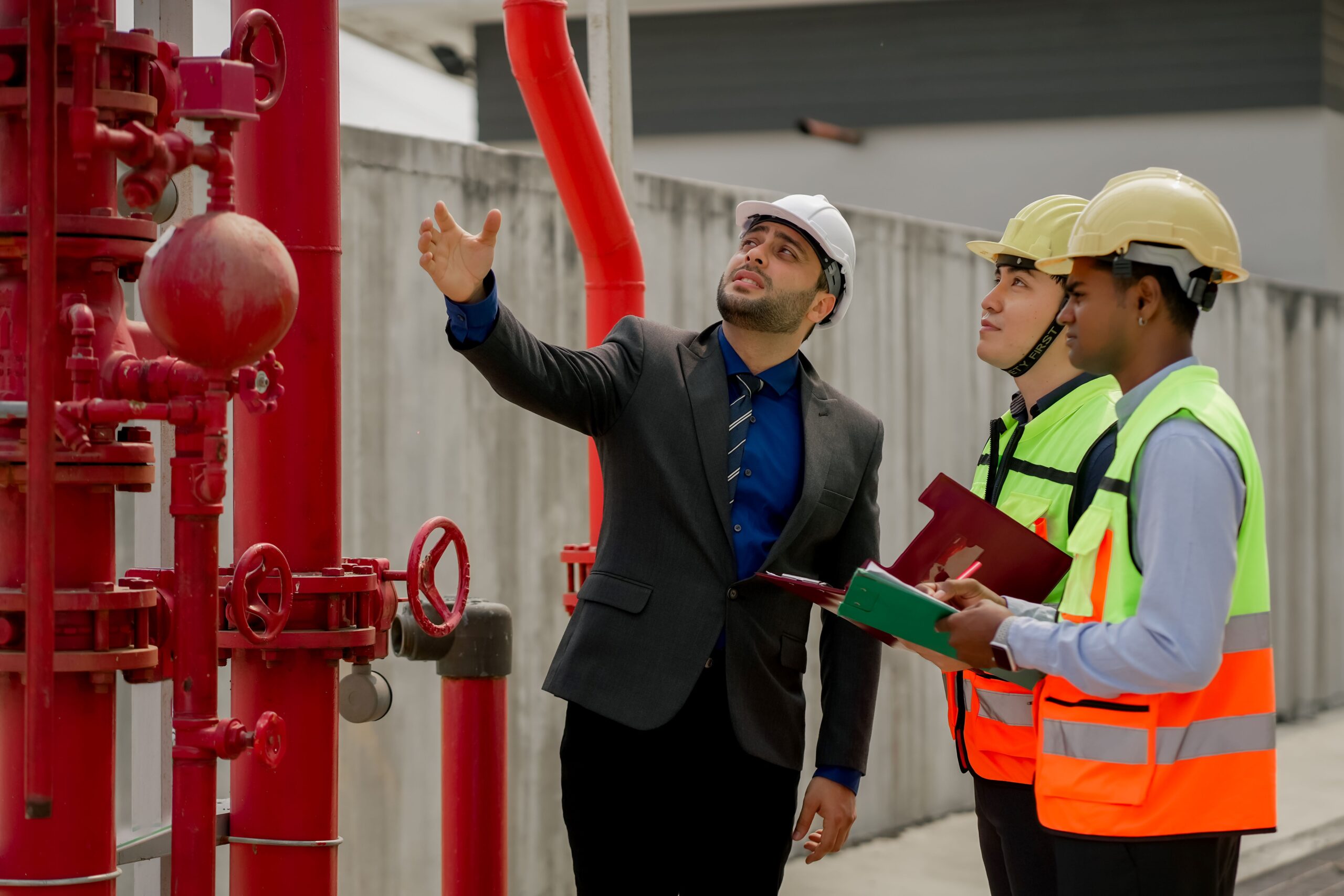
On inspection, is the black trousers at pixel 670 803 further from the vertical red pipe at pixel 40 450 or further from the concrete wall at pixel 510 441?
the vertical red pipe at pixel 40 450

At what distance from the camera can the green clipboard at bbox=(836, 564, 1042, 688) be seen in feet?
7.65

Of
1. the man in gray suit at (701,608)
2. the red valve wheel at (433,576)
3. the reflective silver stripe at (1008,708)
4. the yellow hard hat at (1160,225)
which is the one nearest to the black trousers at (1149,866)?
the reflective silver stripe at (1008,708)

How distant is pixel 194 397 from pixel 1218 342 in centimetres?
820

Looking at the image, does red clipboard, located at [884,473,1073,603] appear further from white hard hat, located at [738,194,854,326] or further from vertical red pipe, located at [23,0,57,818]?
vertical red pipe, located at [23,0,57,818]

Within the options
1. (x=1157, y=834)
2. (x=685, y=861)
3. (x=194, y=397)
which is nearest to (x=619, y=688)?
(x=685, y=861)

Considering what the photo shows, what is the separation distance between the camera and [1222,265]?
232 centimetres

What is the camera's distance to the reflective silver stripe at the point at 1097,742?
2246mm

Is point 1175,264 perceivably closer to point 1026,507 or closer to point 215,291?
point 1026,507

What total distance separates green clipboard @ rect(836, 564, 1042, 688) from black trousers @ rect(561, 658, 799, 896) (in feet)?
1.95

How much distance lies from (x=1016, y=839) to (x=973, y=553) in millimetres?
625

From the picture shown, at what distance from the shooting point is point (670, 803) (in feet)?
9.49

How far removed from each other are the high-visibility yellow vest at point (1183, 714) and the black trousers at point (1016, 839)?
570 millimetres

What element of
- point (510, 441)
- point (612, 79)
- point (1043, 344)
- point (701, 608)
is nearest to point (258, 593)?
point (701, 608)

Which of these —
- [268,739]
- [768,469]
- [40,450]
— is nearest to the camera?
[40,450]
